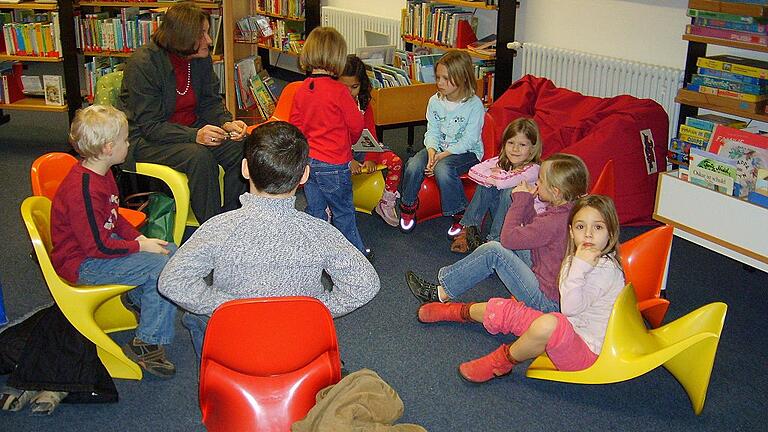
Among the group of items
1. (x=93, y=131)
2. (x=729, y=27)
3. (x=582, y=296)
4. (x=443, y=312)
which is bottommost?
(x=443, y=312)

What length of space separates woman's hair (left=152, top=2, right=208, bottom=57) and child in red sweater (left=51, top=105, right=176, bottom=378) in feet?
4.07

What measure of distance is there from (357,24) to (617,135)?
155 inches

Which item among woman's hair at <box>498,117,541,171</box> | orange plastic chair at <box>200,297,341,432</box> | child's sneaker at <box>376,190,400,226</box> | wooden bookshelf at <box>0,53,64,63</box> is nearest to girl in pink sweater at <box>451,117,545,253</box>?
woman's hair at <box>498,117,541,171</box>

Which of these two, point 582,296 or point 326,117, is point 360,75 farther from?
point 582,296

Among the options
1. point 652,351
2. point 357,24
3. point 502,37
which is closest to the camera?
point 652,351

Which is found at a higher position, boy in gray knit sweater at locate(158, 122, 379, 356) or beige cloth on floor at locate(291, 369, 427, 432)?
boy in gray knit sweater at locate(158, 122, 379, 356)

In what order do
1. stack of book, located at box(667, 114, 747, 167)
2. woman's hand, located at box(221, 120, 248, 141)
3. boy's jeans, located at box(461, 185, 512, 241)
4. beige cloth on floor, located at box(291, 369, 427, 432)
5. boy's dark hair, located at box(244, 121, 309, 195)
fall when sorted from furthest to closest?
1. woman's hand, located at box(221, 120, 248, 141)
2. stack of book, located at box(667, 114, 747, 167)
3. boy's jeans, located at box(461, 185, 512, 241)
4. boy's dark hair, located at box(244, 121, 309, 195)
5. beige cloth on floor, located at box(291, 369, 427, 432)

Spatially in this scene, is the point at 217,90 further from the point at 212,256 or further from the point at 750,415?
the point at 750,415

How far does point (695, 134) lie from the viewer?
4.39m

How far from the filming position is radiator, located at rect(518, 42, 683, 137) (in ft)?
16.7

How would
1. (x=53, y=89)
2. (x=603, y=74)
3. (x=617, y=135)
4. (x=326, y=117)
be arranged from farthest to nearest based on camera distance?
(x=53, y=89)
(x=603, y=74)
(x=617, y=135)
(x=326, y=117)

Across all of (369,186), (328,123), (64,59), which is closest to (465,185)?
(369,186)

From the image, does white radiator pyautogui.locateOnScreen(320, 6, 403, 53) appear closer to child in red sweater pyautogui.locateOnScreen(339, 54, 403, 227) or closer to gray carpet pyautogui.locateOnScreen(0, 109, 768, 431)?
child in red sweater pyautogui.locateOnScreen(339, 54, 403, 227)

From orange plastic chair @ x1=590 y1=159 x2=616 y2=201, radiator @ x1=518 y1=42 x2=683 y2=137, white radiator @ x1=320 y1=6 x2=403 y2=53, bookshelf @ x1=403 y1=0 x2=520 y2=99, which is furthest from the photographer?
white radiator @ x1=320 y1=6 x2=403 y2=53
